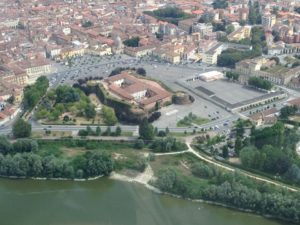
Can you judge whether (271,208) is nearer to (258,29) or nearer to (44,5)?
(258,29)

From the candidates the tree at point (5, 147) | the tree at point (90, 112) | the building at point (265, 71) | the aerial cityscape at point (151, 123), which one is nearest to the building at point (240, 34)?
the aerial cityscape at point (151, 123)

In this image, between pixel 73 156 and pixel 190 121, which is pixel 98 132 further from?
pixel 190 121

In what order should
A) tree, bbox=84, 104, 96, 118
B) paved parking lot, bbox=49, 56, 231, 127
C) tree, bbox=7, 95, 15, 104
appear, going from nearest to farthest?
tree, bbox=84, 104, 96, 118
paved parking lot, bbox=49, 56, 231, 127
tree, bbox=7, 95, 15, 104

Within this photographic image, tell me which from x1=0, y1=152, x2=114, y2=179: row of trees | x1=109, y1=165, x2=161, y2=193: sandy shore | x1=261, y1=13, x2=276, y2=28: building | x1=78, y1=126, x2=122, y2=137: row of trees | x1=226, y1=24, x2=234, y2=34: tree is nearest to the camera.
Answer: x1=109, y1=165, x2=161, y2=193: sandy shore

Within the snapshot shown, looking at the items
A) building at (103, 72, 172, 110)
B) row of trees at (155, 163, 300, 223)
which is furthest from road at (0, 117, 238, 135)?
row of trees at (155, 163, 300, 223)

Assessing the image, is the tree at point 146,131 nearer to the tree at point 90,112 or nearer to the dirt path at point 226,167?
the dirt path at point 226,167

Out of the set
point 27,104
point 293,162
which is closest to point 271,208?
point 293,162

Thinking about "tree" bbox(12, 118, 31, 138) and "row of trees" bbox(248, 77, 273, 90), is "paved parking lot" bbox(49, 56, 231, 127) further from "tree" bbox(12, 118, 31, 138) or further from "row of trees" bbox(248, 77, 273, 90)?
"tree" bbox(12, 118, 31, 138)

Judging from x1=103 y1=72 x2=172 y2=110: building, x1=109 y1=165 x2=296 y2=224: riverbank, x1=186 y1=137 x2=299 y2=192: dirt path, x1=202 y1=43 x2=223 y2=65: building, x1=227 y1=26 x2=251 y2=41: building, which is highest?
x1=227 y1=26 x2=251 y2=41: building

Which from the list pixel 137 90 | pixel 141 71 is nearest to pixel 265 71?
pixel 141 71

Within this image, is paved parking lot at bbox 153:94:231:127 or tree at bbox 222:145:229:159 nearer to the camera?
tree at bbox 222:145:229:159
